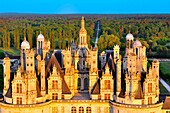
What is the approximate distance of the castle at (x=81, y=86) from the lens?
27.4 meters

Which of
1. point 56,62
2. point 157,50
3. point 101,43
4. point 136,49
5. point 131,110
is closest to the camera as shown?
point 131,110

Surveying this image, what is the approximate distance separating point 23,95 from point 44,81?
1672 mm

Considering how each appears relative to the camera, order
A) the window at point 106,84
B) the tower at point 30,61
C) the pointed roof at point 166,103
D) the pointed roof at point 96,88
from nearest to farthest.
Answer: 1. the tower at point 30,61
2. the window at point 106,84
3. the pointed roof at point 96,88
4. the pointed roof at point 166,103

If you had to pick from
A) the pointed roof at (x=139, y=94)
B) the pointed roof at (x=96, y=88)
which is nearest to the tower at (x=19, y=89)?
the pointed roof at (x=96, y=88)

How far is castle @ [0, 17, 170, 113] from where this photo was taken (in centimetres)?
2741

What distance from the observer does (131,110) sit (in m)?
27.3

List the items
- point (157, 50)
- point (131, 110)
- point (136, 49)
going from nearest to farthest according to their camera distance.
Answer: point (131, 110) < point (136, 49) < point (157, 50)

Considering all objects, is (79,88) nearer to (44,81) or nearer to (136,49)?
(44,81)

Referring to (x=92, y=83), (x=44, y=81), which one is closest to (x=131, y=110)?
(x=92, y=83)

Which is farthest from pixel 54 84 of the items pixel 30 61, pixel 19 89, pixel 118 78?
pixel 118 78

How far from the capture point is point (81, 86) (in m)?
30.2

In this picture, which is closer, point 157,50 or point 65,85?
point 65,85

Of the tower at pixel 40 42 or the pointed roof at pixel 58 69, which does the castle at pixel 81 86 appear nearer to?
the pointed roof at pixel 58 69

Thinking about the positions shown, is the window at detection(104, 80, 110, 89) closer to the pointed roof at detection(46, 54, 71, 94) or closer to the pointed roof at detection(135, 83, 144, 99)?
the pointed roof at detection(135, 83, 144, 99)
